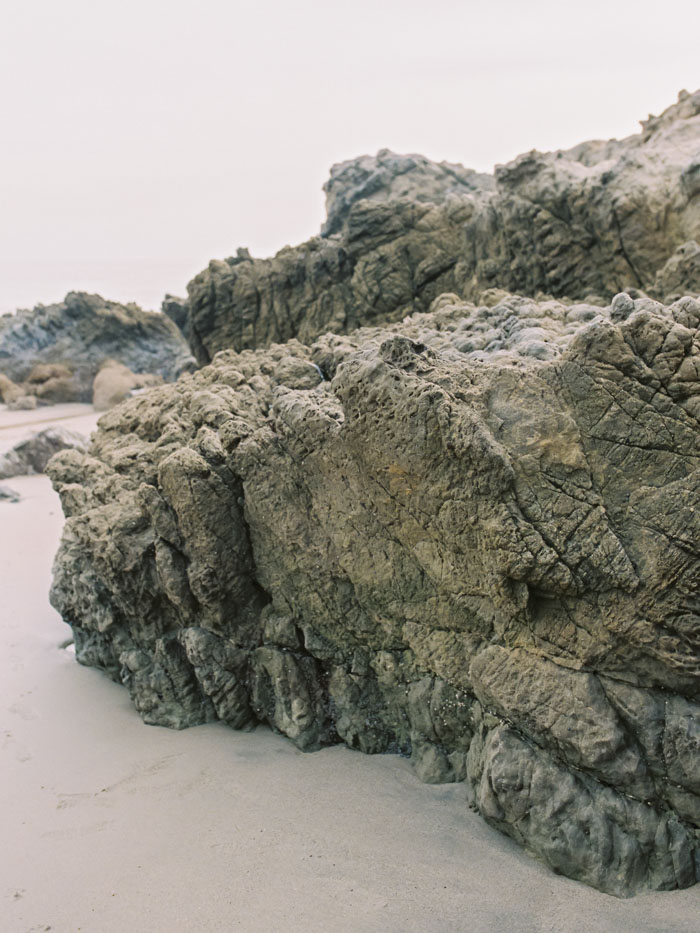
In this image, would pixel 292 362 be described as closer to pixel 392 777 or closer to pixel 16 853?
pixel 392 777

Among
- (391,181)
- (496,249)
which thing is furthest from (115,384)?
(496,249)

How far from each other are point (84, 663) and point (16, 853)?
2.18 meters

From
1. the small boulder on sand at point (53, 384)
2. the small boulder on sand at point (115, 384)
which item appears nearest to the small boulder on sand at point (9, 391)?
the small boulder on sand at point (53, 384)

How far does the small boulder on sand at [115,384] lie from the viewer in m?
22.5

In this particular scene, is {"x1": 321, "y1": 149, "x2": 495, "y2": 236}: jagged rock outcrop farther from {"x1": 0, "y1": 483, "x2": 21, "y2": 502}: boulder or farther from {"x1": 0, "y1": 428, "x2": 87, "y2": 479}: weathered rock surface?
{"x1": 0, "y1": 483, "x2": 21, "y2": 502}: boulder

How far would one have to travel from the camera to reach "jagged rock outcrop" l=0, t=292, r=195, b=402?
25.2m

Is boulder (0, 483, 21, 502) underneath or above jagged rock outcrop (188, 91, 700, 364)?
underneath

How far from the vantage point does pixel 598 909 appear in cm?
335

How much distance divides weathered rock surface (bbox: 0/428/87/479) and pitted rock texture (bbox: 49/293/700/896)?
8507 mm

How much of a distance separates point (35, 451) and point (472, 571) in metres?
11.5

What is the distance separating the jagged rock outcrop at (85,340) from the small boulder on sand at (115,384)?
3.31 ft

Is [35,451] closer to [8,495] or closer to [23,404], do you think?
[8,495]

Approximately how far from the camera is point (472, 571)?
156 inches

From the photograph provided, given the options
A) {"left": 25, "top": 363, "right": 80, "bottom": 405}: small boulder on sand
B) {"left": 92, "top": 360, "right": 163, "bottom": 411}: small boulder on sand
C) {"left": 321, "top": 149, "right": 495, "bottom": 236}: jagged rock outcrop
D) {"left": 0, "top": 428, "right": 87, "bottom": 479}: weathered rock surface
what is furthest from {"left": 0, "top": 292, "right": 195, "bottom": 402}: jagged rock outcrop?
{"left": 321, "top": 149, "right": 495, "bottom": 236}: jagged rock outcrop
